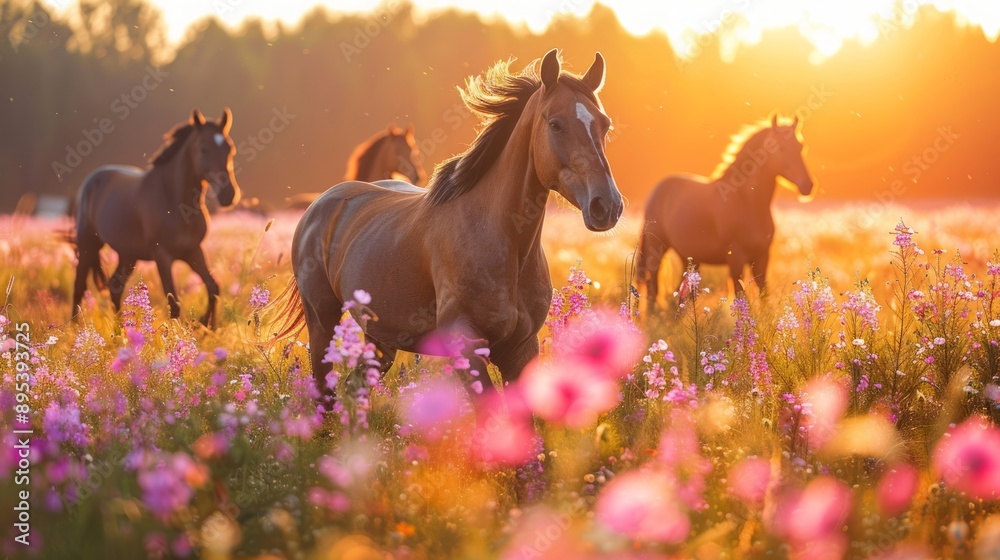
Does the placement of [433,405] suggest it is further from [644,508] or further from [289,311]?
[289,311]

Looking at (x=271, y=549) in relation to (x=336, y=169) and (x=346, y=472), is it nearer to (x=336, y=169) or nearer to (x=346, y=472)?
(x=346, y=472)

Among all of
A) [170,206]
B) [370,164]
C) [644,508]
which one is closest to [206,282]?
[170,206]

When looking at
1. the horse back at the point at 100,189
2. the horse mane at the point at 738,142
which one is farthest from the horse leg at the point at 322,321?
the horse mane at the point at 738,142

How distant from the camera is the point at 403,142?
540 inches

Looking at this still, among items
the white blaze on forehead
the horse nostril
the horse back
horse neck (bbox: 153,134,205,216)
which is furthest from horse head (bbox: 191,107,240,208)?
the horse nostril

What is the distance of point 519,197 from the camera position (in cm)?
468

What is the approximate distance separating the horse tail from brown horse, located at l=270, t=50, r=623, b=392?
50.3 inches

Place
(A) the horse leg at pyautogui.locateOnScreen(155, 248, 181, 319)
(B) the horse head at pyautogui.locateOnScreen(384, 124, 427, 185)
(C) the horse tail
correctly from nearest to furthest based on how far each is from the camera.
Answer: (C) the horse tail, (A) the horse leg at pyautogui.locateOnScreen(155, 248, 181, 319), (B) the horse head at pyautogui.locateOnScreen(384, 124, 427, 185)

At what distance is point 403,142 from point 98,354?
839cm

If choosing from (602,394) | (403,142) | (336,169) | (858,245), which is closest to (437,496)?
(602,394)

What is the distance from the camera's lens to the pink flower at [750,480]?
4176mm

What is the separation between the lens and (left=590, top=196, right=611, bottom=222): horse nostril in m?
4.15

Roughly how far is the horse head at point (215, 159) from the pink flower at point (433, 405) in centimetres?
505
